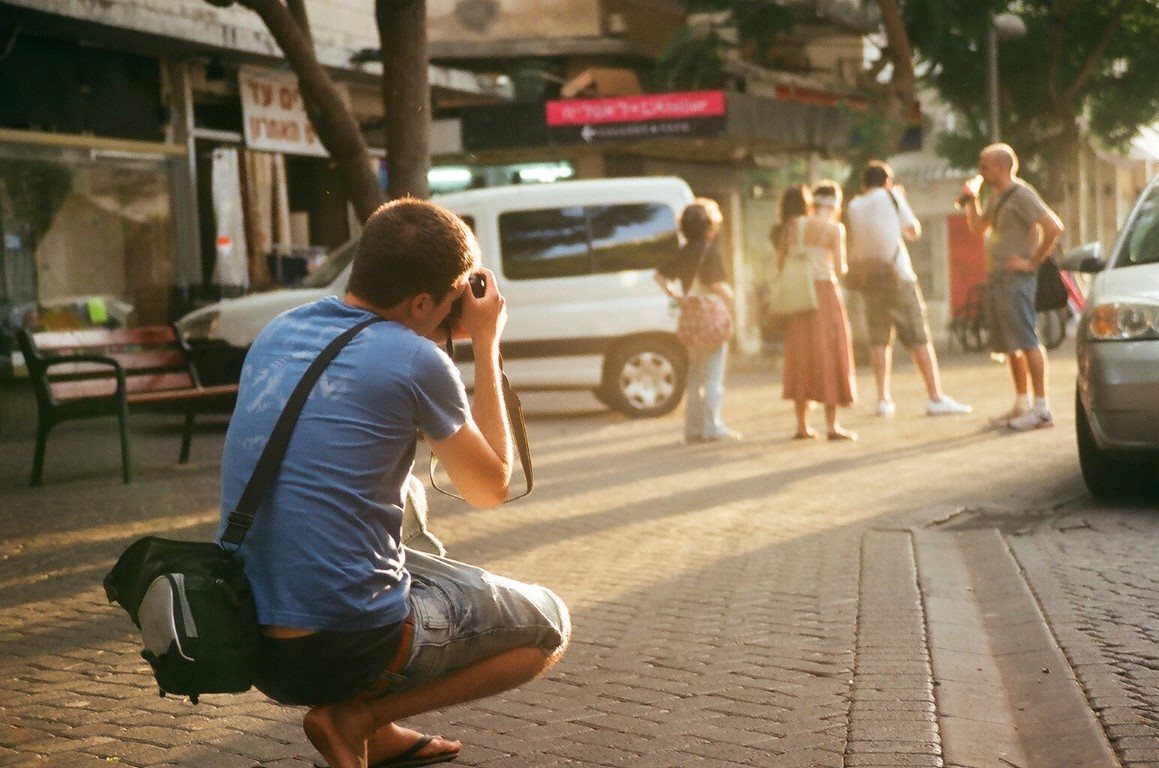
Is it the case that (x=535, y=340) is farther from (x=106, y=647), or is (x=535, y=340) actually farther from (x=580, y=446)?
(x=106, y=647)

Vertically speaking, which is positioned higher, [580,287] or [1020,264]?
[1020,264]

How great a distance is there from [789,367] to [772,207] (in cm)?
2044

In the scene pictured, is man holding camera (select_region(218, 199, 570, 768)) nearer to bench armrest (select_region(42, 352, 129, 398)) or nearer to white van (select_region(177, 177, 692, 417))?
bench armrest (select_region(42, 352, 129, 398))

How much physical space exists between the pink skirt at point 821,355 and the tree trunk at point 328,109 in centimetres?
323

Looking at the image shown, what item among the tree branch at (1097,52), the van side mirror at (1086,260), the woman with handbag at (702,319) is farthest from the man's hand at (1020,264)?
the tree branch at (1097,52)

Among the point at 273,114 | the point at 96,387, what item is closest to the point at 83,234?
the point at 273,114

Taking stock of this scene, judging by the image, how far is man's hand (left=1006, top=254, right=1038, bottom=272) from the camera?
1262 cm

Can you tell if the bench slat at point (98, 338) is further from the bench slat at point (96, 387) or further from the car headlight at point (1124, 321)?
the car headlight at point (1124, 321)

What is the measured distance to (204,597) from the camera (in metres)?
3.50

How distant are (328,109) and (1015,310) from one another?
5.07m

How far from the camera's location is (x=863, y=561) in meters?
7.64

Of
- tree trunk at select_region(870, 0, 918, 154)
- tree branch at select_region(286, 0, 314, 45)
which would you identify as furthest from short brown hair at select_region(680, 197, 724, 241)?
tree trunk at select_region(870, 0, 918, 154)

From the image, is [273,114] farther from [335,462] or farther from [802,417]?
[335,462]

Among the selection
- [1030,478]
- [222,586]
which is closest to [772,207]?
[1030,478]
